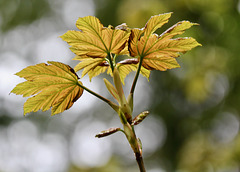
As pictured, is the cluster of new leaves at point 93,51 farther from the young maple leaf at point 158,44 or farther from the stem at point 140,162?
the stem at point 140,162

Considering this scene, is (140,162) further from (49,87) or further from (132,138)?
(49,87)

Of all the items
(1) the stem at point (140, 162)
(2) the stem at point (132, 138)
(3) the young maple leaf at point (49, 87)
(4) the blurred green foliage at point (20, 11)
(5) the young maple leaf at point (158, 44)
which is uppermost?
(4) the blurred green foliage at point (20, 11)

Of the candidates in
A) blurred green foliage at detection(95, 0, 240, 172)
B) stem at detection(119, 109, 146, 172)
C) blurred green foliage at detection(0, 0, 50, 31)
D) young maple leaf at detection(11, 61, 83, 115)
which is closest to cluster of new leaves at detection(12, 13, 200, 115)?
young maple leaf at detection(11, 61, 83, 115)

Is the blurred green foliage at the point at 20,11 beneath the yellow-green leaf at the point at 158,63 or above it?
above

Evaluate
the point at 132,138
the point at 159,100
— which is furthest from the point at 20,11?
the point at 132,138

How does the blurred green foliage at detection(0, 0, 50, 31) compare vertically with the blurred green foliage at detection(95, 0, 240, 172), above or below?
above

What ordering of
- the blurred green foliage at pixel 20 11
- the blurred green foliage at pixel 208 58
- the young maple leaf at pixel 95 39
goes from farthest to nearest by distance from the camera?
1. the blurred green foliage at pixel 20 11
2. the blurred green foliage at pixel 208 58
3. the young maple leaf at pixel 95 39

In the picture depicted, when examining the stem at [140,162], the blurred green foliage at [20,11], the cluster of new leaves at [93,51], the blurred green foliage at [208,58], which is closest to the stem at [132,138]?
the stem at [140,162]

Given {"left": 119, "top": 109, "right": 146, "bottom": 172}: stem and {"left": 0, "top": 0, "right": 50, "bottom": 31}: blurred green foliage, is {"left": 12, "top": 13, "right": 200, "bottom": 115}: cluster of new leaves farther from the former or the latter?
{"left": 0, "top": 0, "right": 50, "bottom": 31}: blurred green foliage
